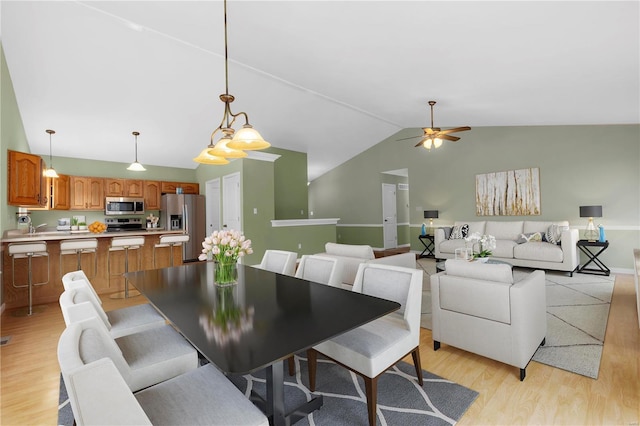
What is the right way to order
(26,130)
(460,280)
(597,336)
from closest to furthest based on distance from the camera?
1. (460,280)
2. (597,336)
3. (26,130)

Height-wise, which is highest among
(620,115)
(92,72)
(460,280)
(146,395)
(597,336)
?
(92,72)

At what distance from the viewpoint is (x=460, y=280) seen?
92.8 inches

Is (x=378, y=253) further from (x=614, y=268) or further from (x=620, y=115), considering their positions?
(x=620, y=115)

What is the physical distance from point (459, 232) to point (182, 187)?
6.77m

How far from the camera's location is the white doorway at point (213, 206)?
278 inches

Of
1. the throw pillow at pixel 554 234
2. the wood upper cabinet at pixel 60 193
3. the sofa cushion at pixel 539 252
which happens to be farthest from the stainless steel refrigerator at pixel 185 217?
the throw pillow at pixel 554 234

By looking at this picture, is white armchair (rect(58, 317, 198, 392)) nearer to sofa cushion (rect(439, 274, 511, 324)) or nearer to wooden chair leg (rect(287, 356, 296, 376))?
wooden chair leg (rect(287, 356, 296, 376))

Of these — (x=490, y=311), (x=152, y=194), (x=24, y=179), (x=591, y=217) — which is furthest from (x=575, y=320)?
(x=152, y=194)

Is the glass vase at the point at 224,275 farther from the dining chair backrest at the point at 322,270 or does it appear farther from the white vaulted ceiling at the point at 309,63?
the white vaulted ceiling at the point at 309,63

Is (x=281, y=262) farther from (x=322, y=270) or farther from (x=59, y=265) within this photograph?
(x=59, y=265)

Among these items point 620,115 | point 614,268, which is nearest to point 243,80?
point 620,115

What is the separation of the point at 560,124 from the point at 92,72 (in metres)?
7.40

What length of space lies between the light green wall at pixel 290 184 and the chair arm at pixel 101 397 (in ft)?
21.2

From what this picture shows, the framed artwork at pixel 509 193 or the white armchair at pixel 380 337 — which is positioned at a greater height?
the framed artwork at pixel 509 193
